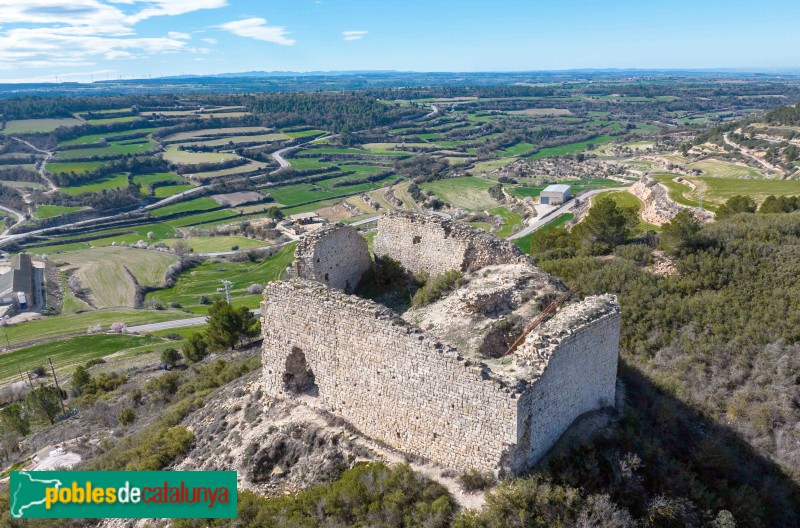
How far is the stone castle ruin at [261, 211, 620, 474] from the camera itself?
10859mm

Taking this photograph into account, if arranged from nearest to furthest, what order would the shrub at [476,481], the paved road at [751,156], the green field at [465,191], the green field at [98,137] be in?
the shrub at [476,481], the paved road at [751,156], the green field at [465,191], the green field at [98,137]

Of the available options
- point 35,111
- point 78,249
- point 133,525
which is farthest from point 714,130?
point 35,111

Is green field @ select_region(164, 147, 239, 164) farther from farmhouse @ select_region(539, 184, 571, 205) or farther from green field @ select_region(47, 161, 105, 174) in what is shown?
farmhouse @ select_region(539, 184, 571, 205)

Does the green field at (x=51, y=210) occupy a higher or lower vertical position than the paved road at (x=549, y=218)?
lower

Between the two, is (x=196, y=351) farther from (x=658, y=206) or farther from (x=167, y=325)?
(x=658, y=206)

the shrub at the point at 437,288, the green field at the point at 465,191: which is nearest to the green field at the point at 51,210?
the green field at the point at 465,191

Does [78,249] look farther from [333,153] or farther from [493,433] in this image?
[493,433]

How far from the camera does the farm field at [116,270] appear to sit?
2293 inches

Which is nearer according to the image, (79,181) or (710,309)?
(710,309)

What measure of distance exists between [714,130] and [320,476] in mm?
109000

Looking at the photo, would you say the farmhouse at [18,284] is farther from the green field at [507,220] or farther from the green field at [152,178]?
the green field at [507,220]

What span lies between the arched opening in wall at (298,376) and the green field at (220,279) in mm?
36995

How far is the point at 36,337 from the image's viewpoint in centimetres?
4675

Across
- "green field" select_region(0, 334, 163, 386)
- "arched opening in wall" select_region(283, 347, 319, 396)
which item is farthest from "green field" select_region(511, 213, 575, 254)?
"arched opening in wall" select_region(283, 347, 319, 396)
